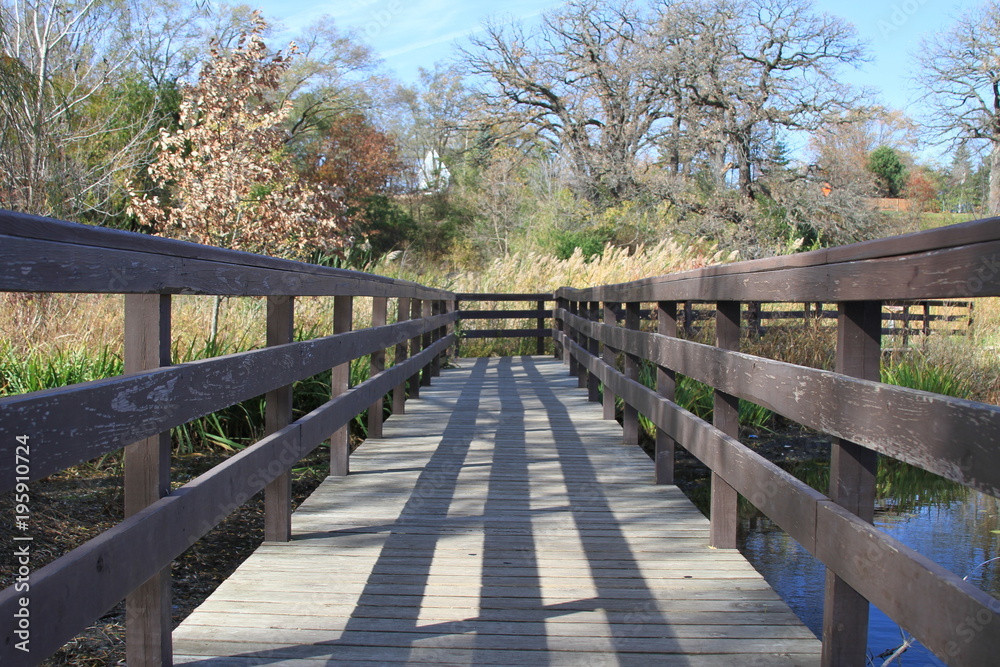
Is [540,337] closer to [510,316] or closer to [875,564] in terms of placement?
[510,316]

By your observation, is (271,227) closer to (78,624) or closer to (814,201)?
(78,624)

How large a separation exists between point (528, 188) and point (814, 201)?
1372cm

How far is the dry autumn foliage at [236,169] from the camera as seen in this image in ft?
36.2

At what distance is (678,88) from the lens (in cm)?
2394

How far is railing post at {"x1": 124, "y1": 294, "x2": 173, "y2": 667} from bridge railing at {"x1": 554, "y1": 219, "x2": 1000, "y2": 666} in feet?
5.80

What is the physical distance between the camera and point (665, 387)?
4.61 meters

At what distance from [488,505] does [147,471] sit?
8.12ft

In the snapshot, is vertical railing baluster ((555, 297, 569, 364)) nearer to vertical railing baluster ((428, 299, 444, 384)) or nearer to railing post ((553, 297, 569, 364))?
railing post ((553, 297, 569, 364))

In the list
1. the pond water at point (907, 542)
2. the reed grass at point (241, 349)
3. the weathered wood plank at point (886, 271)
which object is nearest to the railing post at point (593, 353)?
the reed grass at point (241, 349)

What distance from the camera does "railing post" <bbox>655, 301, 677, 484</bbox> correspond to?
4547 mm

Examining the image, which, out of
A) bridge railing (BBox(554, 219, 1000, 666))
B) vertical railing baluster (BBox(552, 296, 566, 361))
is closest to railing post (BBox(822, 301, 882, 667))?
bridge railing (BBox(554, 219, 1000, 666))

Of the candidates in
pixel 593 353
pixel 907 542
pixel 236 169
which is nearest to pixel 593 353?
pixel 593 353

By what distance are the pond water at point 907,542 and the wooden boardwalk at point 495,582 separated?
49 cm

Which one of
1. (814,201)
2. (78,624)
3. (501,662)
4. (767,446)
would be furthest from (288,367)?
(814,201)
